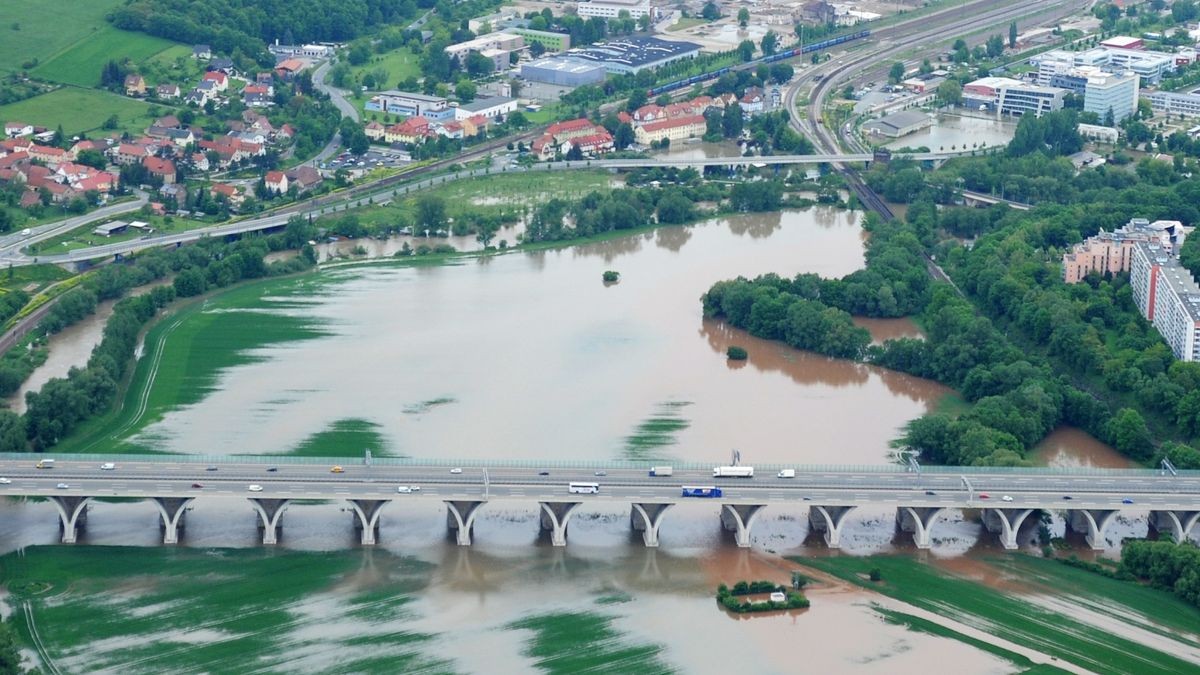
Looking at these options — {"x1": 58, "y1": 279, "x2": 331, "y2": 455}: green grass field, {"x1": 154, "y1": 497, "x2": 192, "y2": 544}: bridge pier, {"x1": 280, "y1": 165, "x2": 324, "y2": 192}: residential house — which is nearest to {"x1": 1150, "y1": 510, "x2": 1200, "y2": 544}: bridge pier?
{"x1": 58, "y1": 279, "x2": 331, "y2": 455}: green grass field

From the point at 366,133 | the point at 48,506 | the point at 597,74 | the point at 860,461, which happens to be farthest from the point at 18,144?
the point at 860,461

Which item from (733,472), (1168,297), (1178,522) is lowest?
(1178,522)

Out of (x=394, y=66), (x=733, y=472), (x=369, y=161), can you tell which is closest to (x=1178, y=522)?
(x=733, y=472)

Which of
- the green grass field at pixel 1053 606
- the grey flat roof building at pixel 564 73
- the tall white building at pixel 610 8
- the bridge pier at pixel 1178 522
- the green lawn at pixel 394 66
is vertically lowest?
the green grass field at pixel 1053 606

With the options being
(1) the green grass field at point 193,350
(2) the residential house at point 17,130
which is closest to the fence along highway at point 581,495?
(1) the green grass field at point 193,350

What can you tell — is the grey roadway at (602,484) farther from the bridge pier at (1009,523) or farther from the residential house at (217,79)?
the residential house at (217,79)

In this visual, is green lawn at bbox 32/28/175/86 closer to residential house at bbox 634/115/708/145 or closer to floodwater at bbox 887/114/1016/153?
residential house at bbox 634/115/708/145

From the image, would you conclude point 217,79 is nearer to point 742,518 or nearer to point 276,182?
point 276,182
